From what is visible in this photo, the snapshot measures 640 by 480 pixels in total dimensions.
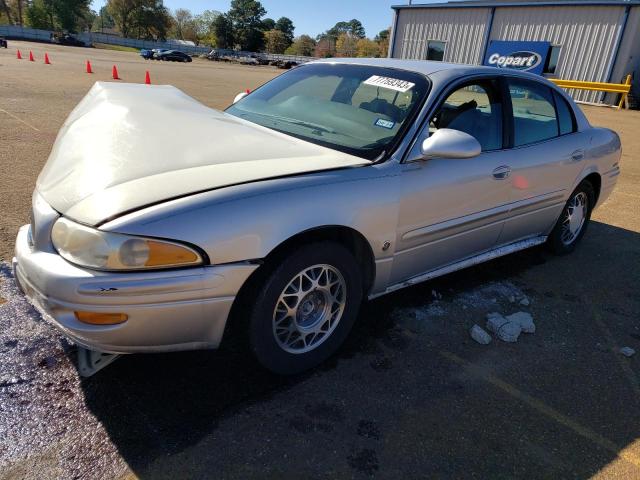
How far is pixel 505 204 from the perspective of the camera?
3514mm

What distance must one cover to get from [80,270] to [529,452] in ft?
6.96

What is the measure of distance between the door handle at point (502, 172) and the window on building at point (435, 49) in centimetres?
2826

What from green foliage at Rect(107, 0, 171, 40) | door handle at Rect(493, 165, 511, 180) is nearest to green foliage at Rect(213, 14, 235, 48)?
green foliage at Rect(107, 0, 171, 40)

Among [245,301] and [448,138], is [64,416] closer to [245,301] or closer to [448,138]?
[245,301]

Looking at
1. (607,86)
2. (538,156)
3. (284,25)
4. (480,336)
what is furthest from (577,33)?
(284,25)

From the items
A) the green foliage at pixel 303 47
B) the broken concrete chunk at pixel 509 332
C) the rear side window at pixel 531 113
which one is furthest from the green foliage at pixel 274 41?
the broken concrete chunk at pixel 509 332

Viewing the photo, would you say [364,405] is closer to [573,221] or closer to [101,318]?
[101,318]

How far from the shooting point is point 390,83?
321 cm

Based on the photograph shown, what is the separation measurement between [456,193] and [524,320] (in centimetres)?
103

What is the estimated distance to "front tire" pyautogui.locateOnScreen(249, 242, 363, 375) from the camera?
2.34 meters

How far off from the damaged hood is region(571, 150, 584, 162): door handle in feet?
7.59

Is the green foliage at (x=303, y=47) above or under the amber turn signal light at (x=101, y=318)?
above

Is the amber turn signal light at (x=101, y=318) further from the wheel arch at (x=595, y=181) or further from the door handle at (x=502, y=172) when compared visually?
the wheel arch at (x=595, y=181)

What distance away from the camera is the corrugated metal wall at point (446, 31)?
2780cm
